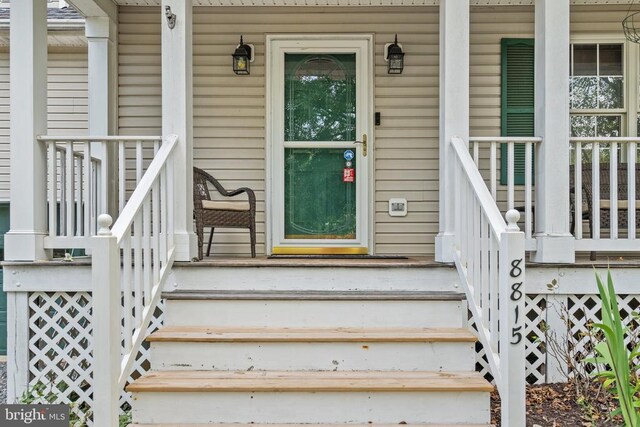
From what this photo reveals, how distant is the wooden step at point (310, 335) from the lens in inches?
115

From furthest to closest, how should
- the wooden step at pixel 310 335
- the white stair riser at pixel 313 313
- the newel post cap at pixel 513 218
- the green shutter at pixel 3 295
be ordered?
the green shutter at pixel 3 295 → the white stair riser at pixel 313 313 → the wooden step at pixel 310 335 → the newel post cap at pixel 513 218

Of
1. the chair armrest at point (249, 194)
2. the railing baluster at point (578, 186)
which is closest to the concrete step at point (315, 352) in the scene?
the railing baluster at point (578, 186)

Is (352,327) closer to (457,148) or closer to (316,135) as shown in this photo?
(457,148)

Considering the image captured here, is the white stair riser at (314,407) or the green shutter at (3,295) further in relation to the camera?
the green shutter at (3,295)

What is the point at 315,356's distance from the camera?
2943 mm

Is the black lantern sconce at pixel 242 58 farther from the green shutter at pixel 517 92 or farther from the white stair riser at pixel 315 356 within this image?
the white stair riser at pixel 315 356

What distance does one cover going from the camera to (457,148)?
342cm

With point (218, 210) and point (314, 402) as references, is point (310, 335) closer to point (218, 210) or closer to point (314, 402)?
point (314, 402)

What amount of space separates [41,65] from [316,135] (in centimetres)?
225

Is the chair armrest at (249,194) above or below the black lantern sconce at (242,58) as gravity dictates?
below

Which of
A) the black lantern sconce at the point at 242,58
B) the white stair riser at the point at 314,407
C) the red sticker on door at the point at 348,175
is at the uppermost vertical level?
the black lantern sconce at the point at 242,58

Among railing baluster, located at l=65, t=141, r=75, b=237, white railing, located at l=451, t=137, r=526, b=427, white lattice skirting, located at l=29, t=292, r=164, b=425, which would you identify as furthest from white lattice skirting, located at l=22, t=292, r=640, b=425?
white railing, located at l=451, t=137, r=526, b=427

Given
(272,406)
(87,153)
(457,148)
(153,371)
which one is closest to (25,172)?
(87,153)

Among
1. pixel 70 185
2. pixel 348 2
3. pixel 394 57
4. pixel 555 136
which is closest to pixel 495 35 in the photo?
pixel 394 57
